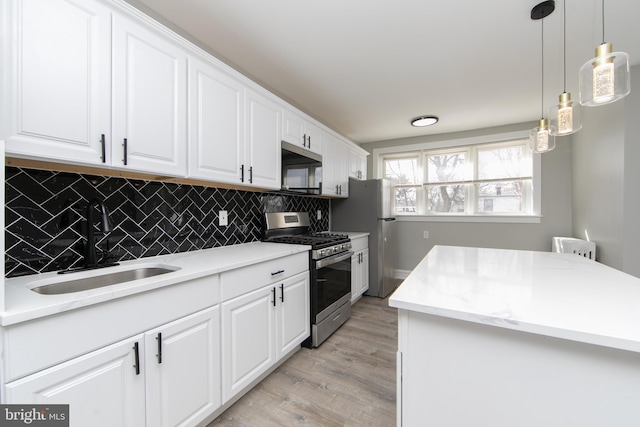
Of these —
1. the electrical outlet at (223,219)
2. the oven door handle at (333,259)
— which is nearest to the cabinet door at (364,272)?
the oven door handle at (333,259)

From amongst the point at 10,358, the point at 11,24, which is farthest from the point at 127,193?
the point at 10,358

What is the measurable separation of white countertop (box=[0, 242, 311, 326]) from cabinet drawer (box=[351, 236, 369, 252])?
1.41 m

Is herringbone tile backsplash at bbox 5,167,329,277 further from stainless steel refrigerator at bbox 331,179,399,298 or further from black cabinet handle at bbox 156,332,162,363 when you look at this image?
stainless steel refrigerator at bbox 331,179,399,298

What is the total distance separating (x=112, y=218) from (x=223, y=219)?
31.4 inches

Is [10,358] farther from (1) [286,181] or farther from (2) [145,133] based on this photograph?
(1) [286,181]

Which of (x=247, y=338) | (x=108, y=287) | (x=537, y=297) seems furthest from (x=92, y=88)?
(x=537, y=297)

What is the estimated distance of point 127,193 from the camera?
1.60m

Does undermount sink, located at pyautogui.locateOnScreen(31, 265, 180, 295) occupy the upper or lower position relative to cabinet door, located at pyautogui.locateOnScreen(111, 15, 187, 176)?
lower

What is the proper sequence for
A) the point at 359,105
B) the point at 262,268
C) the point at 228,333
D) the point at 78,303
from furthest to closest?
1. the point at 359,105
2. the point at 262,268
3. the point at 228,333
4. the point at 78,303

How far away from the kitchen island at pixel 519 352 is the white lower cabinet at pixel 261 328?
984 mm

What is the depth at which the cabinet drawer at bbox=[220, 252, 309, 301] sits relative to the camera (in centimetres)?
151

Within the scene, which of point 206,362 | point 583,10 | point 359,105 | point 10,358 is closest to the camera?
point 10,358

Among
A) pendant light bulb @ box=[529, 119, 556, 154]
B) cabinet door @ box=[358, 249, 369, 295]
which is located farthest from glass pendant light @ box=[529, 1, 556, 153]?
cabinet door @ box=[358, 249, 369, 295]

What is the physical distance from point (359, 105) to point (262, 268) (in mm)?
2313
